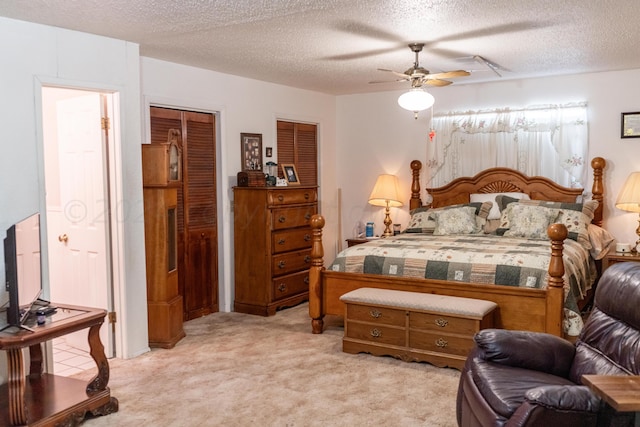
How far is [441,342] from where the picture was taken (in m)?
3.95

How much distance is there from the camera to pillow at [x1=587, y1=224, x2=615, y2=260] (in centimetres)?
517

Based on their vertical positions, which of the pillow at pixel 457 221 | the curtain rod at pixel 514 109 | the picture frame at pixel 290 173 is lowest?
the pillow at pixel 457 221

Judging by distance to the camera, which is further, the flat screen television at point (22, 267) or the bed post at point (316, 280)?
the bed post at point (316, 280)

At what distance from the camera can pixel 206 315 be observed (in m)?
5.49

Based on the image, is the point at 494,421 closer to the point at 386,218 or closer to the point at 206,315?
the point at 206,315

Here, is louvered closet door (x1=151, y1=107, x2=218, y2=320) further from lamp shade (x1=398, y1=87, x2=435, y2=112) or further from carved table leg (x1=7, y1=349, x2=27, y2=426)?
carved table leg (x1=7, y1=349, x2=27, y2=426)

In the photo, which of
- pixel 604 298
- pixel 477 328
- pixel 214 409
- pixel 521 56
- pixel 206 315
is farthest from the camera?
pixel 206 315

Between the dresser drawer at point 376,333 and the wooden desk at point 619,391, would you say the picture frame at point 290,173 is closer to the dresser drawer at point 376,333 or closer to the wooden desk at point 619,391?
the dresser drawer at point 376,333

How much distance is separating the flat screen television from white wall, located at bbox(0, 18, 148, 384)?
10.9 inches

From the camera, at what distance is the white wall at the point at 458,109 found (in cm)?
554

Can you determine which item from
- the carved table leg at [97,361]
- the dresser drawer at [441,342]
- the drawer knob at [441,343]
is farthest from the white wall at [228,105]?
the drawer knob at [441,343]

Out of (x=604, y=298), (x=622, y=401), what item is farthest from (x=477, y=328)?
(x=622, y=401)

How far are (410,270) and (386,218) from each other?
2.28 meters

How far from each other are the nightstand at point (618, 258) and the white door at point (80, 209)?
437cm
